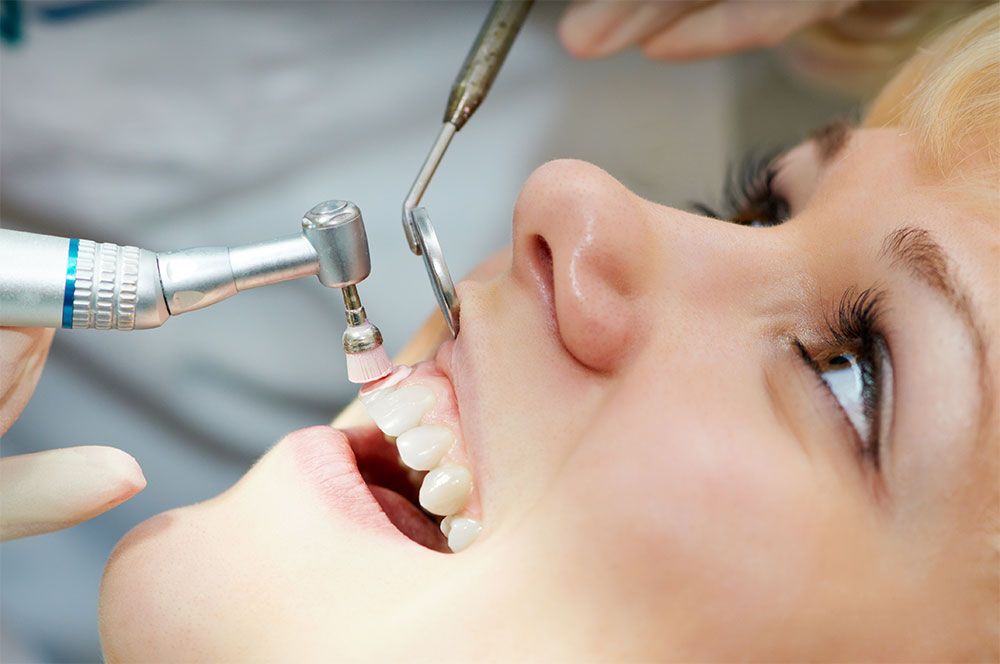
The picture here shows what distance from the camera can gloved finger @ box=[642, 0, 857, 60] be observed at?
1.17 metres

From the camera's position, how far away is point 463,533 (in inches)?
26.1

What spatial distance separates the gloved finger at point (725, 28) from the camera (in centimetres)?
117

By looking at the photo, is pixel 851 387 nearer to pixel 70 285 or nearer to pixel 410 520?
pixel 410 520

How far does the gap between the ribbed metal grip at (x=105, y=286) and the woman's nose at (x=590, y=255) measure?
269 millimetres

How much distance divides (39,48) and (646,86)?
2.50 feet

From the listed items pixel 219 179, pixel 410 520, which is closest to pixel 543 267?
pixel 410 520

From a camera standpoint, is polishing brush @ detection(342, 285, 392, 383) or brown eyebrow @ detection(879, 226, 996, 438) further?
polishing brush @ detection(342, 285, 392, 383)

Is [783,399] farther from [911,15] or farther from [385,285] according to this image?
[911,15]

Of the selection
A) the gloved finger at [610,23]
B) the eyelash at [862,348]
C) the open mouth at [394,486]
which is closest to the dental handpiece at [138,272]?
the open mouth at [394,486]

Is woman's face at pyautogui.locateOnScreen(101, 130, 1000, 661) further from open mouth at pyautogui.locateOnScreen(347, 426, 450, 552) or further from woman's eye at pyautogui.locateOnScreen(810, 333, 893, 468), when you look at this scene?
open mouth at pyautogui.locateOnScreen(347, 426, 450, 552)

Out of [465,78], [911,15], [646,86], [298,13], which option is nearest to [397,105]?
[298,13]

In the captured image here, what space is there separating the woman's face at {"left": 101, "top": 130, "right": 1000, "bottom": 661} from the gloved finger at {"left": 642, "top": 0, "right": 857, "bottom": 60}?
0.54 m

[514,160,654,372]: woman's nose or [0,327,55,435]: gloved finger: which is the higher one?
[514,160,654,372]: woman's nose

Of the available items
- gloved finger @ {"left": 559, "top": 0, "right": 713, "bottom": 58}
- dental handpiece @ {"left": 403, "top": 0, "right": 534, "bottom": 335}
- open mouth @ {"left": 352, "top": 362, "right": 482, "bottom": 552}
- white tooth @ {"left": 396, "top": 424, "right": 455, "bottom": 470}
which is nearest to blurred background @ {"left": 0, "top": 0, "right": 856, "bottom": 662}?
gloved finger @ {"left": 559, "top": 0, "right": 713, "bottom": 58}
